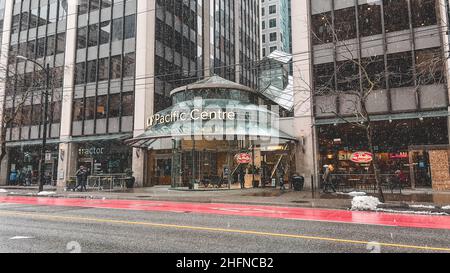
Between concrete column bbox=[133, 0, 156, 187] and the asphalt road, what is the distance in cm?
1735

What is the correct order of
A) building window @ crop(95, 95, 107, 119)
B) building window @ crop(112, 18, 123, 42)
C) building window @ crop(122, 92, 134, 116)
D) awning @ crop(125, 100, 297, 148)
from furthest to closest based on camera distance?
building window @ crop(112, 18, 123, 42)
building window @ crop(95, 95, 107, 119)
building window @ crop(122, 92, 134, 116)
awning @ crop(125, 100, 297, 148)

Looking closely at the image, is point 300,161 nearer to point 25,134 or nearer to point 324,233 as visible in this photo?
point 324,233

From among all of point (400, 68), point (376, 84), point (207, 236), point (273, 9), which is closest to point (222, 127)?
point (376, 84)

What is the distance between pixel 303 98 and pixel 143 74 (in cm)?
1400

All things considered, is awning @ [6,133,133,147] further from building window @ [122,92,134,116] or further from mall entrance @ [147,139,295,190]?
mall entrance @ [147,139,295,190]

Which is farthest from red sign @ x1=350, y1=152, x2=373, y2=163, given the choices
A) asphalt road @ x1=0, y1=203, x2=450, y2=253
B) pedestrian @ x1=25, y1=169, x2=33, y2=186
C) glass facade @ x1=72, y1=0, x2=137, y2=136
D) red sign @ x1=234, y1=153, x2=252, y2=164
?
pedestrian @ x1=25, y1=169, x2=33, y2=186

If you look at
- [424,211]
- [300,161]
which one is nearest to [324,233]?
[424,211]

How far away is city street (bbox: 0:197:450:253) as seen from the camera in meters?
6.59

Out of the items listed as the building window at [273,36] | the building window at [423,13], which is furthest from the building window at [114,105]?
the building window at [273,36]

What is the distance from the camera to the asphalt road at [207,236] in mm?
6535

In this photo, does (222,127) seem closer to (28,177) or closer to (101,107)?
(101,107)

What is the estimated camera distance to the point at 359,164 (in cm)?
2350

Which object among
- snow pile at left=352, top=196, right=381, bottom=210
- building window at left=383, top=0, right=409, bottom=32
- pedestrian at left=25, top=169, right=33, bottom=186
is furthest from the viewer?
pedestrian at left=25, top=169, right=33, bottom=186

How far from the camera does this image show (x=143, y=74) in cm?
2947
